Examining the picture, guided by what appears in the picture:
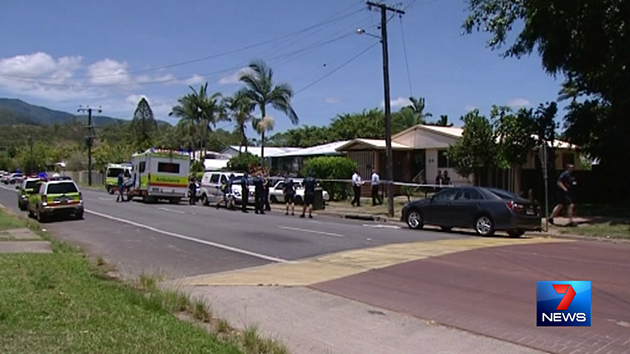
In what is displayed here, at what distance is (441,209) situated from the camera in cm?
2034

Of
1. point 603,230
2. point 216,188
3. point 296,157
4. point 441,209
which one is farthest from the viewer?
point 296,157

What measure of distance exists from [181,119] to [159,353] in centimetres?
5533

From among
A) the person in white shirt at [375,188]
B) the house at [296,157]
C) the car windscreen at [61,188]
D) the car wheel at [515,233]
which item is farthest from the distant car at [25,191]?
the car wheel at [515,233]

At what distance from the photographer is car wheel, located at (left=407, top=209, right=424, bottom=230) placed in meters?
21.2

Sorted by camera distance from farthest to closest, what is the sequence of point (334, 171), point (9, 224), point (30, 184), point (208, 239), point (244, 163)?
1. point (244, 163)
2. point (334, 171)
3. point (30, 184)
4. point (9, 224)
5. point (208, 239)

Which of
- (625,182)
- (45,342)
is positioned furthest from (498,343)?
(625,182)

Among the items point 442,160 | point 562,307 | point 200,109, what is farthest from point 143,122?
point 562,307

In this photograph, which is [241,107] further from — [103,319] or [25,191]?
[103,319]

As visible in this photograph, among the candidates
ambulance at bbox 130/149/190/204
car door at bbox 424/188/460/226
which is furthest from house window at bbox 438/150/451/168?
car door at bbox 424/188/460/226

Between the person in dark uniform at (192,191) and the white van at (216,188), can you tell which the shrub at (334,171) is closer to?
the white van at (216,188)

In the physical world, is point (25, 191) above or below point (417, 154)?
below

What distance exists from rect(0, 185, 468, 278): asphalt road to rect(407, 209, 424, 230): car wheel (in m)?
0.45

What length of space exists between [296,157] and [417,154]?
13.4 metres

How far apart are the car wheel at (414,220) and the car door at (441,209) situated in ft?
1.01
